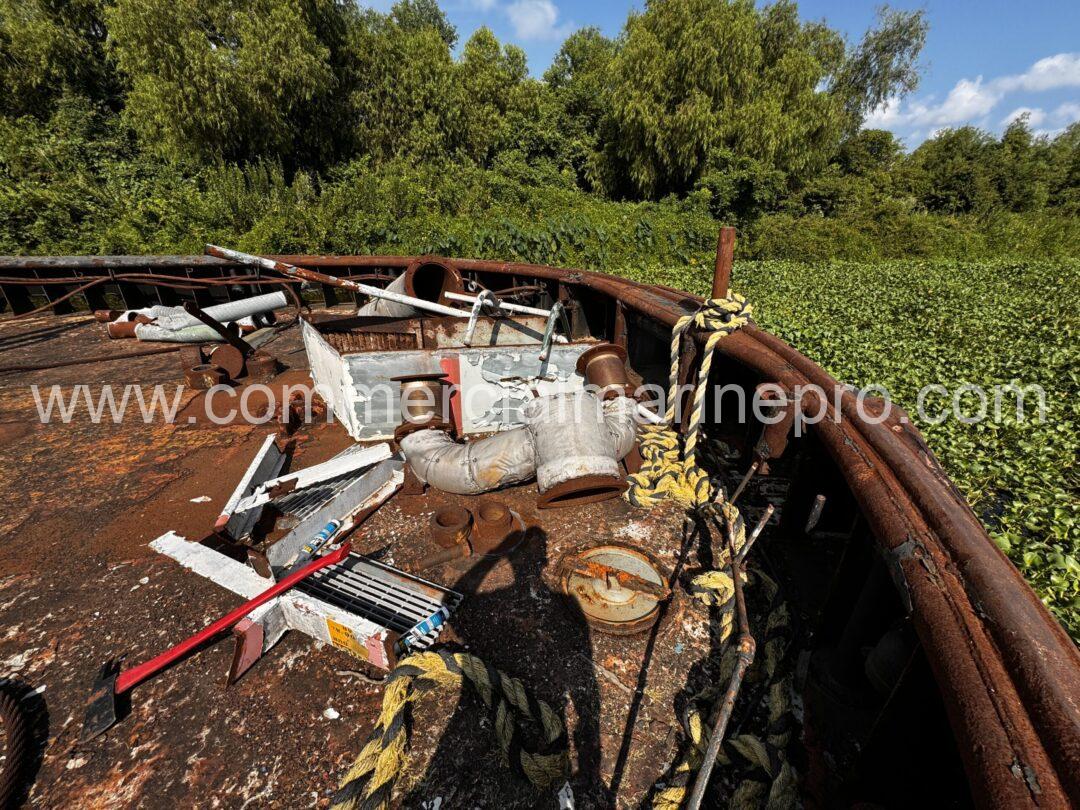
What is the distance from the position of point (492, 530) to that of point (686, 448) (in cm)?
194

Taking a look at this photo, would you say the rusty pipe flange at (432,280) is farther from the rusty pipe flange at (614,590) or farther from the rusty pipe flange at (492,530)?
the rusty pipe flange at (614,590)

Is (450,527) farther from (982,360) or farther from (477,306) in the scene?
(982,360)

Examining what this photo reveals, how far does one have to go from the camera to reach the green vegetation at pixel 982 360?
140 inches

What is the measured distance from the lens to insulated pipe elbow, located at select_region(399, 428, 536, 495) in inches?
162

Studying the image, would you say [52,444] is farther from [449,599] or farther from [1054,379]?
Answer: [1054,379]

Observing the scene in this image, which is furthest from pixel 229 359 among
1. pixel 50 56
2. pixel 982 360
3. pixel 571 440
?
pixel 50 56

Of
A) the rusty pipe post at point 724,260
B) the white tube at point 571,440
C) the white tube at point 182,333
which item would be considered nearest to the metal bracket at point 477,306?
the white tube at point 571,440

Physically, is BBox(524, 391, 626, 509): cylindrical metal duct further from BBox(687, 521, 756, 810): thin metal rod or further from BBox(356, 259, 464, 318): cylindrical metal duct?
BBox(356, 259, 464, 318): cylindrical metal duct

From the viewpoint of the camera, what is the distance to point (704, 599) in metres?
3.22

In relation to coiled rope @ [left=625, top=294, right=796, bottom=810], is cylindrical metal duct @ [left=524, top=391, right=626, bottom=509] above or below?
above

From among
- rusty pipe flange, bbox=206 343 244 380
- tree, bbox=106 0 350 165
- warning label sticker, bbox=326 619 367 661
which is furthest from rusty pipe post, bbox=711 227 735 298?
tree, bbox=106 0 350 165

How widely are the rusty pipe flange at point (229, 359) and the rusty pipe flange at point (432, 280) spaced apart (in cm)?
272

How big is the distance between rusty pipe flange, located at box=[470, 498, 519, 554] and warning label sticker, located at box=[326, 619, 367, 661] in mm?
1123

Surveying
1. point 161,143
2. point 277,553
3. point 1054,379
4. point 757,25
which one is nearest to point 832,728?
point 277,553
